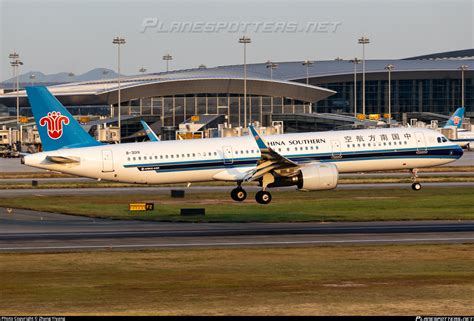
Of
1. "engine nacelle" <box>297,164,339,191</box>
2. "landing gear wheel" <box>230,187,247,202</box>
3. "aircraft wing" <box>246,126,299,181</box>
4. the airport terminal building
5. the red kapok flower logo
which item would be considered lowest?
"landing gear wheel" <box>230,187,247,202</box>

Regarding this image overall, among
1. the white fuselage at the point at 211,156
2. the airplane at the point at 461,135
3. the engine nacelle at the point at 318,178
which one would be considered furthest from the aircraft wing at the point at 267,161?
the airplane at the point at 461,135

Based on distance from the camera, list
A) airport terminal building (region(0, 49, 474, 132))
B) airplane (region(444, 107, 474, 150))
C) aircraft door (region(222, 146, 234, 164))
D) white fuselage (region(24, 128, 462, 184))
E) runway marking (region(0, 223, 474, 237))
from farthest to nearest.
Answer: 1. airport terminal building (region(0, 49, 474, 132))
2. airplane (region(444, 107, 474, 150))
3. aircraft door (region(222, 146, 234, 164))
4. white fuselage (region(24, 128, 462, 184))
5. runway marking (region(0, 223, 474, 237))

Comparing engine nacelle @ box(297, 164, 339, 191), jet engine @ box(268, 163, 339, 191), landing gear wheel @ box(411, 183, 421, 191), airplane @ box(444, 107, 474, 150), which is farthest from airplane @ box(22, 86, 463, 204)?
airplane @ box(444, 107, 474, 150)

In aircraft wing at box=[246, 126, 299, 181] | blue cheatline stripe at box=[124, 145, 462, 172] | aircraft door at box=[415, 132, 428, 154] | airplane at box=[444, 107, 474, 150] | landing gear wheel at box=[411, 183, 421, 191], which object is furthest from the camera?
airplane at box=[444, 107, 474, 150]

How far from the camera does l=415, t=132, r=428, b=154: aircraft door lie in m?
67.2

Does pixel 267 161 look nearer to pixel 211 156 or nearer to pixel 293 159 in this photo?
pixel 293 159

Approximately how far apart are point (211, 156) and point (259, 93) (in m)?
113

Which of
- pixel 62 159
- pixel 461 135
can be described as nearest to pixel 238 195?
pixel 62 159

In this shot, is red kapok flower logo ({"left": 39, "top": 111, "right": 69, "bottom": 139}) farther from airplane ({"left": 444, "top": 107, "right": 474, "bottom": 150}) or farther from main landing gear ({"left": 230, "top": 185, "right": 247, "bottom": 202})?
airplane ({"left": 444, "top": 107, "right": 474, "bottom": 150})

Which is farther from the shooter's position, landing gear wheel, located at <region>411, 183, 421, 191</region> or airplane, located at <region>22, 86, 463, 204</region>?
landing gear wheel, located at <region>411, 183, 421, 191</region>

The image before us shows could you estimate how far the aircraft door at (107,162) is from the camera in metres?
63.0

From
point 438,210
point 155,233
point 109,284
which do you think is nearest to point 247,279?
point 109,284

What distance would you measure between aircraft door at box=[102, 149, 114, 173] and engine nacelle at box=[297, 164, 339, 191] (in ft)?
42.3

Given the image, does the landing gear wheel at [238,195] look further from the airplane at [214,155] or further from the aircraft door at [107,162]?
the aircraft door at [107,162]
